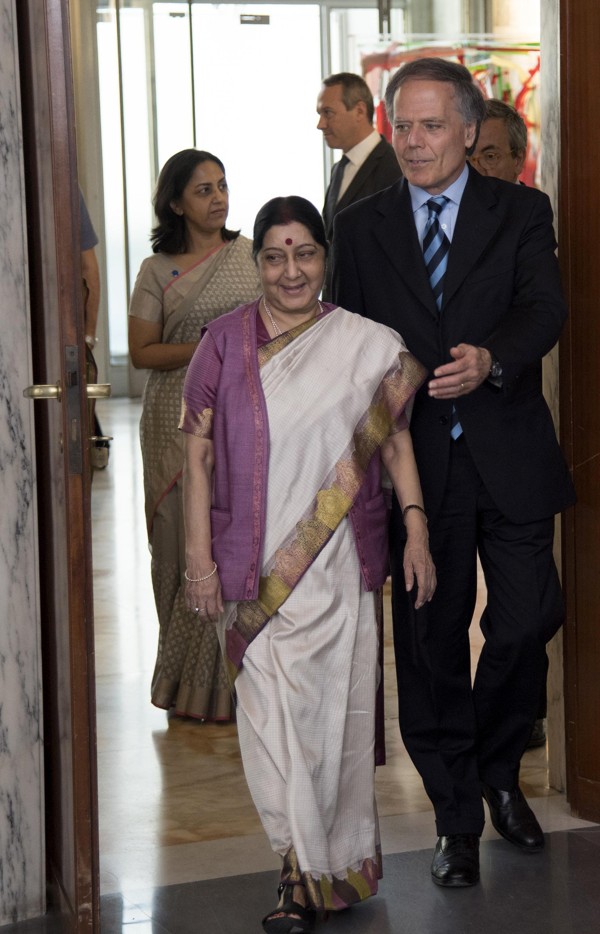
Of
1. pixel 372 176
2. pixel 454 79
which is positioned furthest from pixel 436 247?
pixel 372 176

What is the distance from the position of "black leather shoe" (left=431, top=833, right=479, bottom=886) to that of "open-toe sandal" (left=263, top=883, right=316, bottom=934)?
38cm

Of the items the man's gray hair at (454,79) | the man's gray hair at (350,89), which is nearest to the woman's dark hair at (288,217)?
the man's gray hair at (454,79)

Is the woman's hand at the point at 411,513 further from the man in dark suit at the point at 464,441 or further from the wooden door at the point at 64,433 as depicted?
the wooden door at the point at 64,433

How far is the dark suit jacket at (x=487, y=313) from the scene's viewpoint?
10.5 feet

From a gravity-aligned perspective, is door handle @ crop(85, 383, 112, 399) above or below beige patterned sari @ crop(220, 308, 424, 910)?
above

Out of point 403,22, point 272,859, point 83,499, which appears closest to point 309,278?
point 83,499

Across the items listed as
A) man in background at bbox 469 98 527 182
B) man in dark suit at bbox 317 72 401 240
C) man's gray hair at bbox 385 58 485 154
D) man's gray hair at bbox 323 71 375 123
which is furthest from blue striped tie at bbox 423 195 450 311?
man's gray hair at bbox 323 71 375 123

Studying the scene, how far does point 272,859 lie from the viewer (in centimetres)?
343

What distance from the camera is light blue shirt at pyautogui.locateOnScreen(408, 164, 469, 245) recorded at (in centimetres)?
327

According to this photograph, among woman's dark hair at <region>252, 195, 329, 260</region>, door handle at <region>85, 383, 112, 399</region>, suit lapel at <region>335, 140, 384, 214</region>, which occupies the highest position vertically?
suit lapel at <region>335, 140, 384, 214</region>

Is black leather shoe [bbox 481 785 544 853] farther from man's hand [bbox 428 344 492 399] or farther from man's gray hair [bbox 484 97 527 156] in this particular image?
man's gray hair [bbox 484 97 527 156]

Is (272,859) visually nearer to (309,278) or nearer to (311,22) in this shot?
(309,278)

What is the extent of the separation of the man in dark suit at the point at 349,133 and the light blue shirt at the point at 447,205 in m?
2.82

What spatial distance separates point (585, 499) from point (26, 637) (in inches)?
56.6
